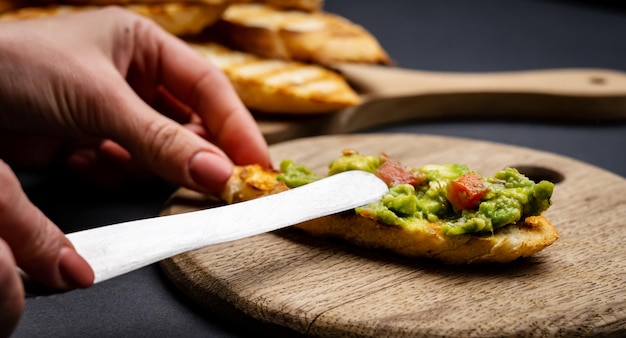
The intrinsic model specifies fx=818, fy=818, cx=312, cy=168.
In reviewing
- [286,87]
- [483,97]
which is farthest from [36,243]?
[483,97]

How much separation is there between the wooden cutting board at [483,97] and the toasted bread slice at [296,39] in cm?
15

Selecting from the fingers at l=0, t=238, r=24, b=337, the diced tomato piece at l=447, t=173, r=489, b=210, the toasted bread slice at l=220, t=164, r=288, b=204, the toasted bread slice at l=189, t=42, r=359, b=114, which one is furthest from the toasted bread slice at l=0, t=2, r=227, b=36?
the fingers at l=0, t=238, r=24, b=337

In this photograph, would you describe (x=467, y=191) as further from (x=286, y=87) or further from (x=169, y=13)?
(x=169, y=13)

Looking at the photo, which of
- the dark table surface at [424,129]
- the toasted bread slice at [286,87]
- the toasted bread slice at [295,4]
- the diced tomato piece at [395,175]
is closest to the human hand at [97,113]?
the dark table surface at [424,129]

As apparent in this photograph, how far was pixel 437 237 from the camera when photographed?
1.78m

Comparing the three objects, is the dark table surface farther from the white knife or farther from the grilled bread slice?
the grilled bread slice

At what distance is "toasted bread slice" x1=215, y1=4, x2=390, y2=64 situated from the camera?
3256 millimetres

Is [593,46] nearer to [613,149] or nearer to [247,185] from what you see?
[613,149]

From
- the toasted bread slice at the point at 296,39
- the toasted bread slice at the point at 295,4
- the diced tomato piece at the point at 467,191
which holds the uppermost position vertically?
the diced tomato piece at the point at 467,191

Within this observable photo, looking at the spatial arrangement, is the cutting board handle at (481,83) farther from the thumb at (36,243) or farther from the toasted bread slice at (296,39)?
the thumb at (36,243)

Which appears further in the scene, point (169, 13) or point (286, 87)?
point (169, 13)

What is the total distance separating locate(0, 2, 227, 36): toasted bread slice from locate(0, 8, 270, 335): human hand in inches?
20.2

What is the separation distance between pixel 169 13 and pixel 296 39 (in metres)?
0.51

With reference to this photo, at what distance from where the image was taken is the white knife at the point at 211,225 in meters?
1.54
